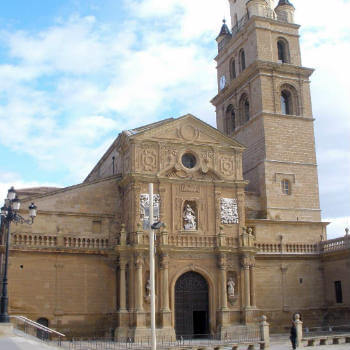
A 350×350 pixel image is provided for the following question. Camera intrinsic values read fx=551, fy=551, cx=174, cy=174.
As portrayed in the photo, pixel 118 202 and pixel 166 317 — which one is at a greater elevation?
pixel 118 202

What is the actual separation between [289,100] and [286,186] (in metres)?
7.79

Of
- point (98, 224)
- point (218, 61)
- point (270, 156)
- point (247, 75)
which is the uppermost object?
point (218, 61)

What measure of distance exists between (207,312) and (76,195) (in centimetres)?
1149

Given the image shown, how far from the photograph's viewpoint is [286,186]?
43.4 m

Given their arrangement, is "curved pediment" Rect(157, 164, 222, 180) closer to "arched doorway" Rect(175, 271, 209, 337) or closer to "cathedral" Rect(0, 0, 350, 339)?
"cathedral" Rect(0, 0, 350, 339)

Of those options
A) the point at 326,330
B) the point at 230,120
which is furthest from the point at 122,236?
the point at 230,120

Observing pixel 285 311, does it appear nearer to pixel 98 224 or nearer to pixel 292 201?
pixel 292 201

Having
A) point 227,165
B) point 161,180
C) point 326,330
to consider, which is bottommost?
point 326,330

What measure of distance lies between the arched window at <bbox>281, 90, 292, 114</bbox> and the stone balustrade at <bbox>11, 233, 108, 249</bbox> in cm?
→ 1951

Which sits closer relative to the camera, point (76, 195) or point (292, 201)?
point (76, 195)

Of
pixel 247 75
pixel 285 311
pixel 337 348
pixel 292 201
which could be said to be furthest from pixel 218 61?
pixel 337 348

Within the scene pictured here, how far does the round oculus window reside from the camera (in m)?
38.0

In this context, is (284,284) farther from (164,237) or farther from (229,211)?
(164,237)

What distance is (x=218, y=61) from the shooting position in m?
52.7
